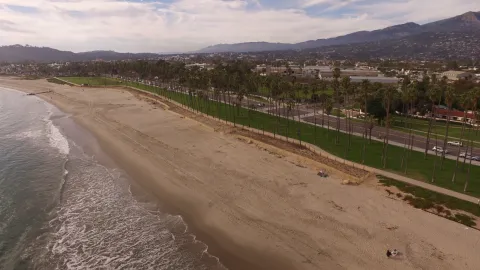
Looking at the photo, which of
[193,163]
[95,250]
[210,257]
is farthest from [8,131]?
[210,257]

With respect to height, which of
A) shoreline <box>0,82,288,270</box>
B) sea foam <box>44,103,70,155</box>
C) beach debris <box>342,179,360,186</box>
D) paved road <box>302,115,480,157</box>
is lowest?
paved road <box>302,115,480,157</box>

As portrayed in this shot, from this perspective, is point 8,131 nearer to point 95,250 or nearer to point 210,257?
point 95,250

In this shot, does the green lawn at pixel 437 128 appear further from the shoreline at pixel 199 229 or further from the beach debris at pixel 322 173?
the shoreline at pixel 199 229

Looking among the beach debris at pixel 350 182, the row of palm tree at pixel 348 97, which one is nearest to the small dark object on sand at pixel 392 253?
the beach debris at pixel 350 182

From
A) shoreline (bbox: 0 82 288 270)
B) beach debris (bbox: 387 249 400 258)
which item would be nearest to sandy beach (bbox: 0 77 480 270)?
shoreline (bbox: 0 82 288 270)

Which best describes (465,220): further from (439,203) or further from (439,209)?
(439,203)

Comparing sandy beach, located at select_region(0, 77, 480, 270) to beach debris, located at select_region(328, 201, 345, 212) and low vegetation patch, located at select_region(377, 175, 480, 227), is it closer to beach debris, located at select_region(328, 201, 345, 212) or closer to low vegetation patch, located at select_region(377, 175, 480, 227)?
beach debris, located at select_region(328, 201, 345, 212)
